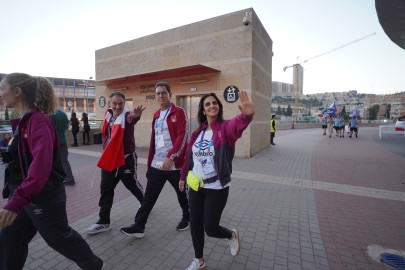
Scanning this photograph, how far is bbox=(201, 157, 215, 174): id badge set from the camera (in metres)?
2.42

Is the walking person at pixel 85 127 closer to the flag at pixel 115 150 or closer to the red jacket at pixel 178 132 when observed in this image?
the flag at pixel 115 150

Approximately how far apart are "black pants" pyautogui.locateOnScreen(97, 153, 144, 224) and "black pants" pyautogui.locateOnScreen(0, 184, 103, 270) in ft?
4.22

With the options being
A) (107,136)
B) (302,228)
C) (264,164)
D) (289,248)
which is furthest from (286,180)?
(107,136)

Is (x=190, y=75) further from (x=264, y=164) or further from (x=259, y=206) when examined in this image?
(x=259, y=206)

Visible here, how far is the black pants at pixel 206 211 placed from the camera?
2.39 meters

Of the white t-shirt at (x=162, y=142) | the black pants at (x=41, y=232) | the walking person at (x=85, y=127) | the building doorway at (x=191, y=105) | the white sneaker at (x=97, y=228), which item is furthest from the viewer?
the walking person at (x=85, y=127)

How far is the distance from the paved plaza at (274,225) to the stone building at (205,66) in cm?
441

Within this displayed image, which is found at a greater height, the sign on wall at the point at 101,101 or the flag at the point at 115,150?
the sign on wall at the point at 101,101

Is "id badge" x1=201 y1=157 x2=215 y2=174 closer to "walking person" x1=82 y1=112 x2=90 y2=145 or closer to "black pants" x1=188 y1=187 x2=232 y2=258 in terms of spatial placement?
"black pants" x1=188 y1=187 x2=232 y2=258

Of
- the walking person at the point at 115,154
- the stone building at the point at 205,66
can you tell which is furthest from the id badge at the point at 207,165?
the stone building at the point at 205,66

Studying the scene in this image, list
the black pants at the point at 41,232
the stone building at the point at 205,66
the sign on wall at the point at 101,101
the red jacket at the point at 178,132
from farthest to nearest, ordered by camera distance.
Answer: the sign on wall at the point at 101,101 → the stone building at the point at 205,66 → the red jacket at the point at 178,132 → the black pants at the point at 41,232

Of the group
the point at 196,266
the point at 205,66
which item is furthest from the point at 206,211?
the point at 205,66

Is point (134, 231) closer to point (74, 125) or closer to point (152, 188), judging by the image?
point (152, 188)

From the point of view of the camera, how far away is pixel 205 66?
9.38 meters
